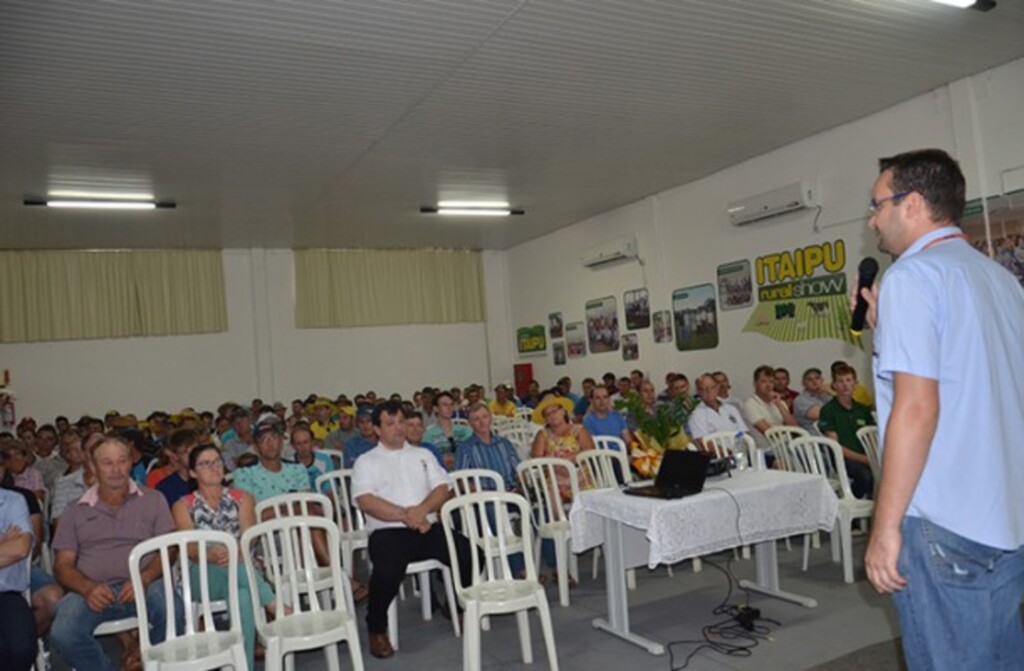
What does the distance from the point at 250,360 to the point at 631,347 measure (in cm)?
590

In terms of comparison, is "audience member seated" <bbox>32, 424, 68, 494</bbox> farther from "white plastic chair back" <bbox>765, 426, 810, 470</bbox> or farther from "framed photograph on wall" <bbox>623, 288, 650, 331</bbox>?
"framed photograph on wall" <bbox>623, 288, 650, 331</bbox>

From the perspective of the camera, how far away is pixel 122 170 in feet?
23.8

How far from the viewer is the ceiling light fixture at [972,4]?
469cm

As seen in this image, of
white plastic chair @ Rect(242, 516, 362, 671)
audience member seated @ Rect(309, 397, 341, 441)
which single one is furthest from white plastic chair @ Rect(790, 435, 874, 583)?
audience member seated @ Rect(309, 397, 341, 441)

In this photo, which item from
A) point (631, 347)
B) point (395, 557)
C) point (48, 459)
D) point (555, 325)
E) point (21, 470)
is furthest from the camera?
point (555, 325)

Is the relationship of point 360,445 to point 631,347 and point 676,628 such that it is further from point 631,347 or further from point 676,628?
point 631,347

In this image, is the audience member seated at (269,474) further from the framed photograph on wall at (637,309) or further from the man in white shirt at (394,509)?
the framed photograph on wall at (637,309)

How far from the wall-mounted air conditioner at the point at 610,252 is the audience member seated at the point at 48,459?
6.90 m

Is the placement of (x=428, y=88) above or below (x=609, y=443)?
above

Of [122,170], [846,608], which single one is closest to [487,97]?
[122,170]

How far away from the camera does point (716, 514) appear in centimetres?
371

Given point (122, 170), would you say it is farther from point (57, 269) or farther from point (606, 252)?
point (606, 252)

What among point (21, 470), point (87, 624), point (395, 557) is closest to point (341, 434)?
point (21, 470)

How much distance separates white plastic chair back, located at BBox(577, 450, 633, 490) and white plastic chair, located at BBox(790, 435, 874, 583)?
111cm
